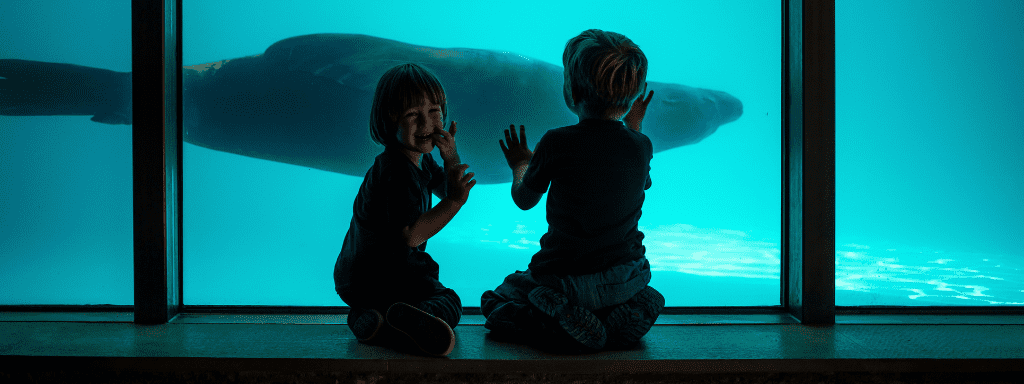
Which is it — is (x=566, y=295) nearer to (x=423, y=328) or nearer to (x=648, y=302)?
(x=648, y=302)

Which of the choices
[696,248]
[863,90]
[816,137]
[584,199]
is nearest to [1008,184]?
[863,90]

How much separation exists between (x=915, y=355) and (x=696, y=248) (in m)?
0.72

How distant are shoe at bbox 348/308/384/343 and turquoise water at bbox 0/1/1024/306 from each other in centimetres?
49

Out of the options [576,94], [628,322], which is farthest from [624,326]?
[576,94]

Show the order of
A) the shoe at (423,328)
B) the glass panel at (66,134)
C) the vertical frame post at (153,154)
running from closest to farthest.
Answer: the shoe at (423,328) < the vertical frame post at (153,154) < the glass panel at (66,134)

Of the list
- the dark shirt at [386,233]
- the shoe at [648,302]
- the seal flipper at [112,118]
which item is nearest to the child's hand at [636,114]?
the shoe at [648,302]

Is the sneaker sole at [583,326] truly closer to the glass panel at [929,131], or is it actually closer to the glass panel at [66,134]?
the glass panel at [929,131]

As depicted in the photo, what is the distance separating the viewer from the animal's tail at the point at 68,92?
2.14m

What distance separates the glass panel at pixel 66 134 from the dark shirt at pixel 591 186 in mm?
1451

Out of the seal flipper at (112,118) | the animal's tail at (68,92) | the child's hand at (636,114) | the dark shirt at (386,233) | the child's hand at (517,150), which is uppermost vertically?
the animal's tail at (68,92)

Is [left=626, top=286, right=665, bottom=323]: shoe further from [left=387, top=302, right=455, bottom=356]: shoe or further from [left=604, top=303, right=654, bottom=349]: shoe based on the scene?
[left=387, top=302, right=455, bottom=356]: shoe

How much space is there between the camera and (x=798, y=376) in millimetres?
1631

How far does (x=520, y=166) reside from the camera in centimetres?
184

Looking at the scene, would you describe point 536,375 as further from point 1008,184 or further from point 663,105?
point 1008,184
